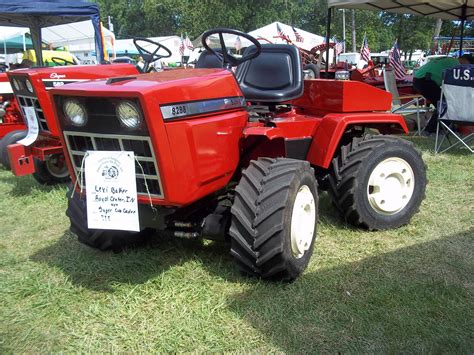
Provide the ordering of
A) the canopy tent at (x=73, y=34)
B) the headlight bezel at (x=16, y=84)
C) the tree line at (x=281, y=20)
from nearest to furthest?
the headlight bezel at (x=16, y=84) < the canopy tent at (x=73, y=34) < the tree line at (x=281, y=20)

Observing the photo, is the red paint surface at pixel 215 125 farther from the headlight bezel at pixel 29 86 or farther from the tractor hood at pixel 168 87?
the headlight bezel at pixel 29 86

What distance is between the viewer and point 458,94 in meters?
6.25

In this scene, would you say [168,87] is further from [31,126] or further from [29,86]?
[31,126]

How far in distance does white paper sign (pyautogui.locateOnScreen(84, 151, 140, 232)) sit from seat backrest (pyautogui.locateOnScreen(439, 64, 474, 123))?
5275mm

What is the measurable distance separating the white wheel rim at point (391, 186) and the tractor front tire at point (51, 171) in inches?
140

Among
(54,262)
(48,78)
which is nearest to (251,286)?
(54,262)

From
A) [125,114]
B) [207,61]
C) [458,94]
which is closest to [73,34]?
[207,61]

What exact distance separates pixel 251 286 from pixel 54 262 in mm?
1466

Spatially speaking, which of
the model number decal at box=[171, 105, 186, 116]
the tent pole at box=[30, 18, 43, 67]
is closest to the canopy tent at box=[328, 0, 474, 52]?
the tent pole at box=[30, 18, 43, 67]

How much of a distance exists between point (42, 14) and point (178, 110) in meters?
4.83

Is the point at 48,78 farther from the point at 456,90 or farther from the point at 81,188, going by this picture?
the point at 456,90

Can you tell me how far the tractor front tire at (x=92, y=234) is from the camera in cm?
318

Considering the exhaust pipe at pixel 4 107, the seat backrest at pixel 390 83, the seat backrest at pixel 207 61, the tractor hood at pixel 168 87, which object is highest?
the tractor hood at pixel 168 87

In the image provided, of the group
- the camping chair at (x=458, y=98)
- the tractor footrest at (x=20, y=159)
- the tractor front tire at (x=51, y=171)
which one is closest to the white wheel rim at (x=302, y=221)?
the tractor footrest at (x=20, y=159)
